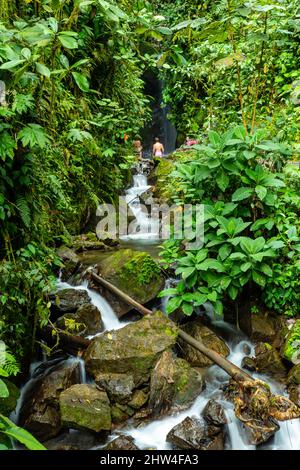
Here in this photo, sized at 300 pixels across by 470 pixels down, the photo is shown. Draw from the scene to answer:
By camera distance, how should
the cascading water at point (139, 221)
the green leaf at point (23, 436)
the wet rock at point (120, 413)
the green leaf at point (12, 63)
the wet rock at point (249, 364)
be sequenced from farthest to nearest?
1. the cascading water at point (139, 221)
2. the wet rock at point (249, 364)
3. the wet rock at point (120, 413)
4. the green leaf at point (12, 63)
5. the green leaf at point (23, 436)

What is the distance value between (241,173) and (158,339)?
235cm

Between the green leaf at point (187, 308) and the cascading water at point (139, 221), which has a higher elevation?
A: the cascading water at point (139, 221)

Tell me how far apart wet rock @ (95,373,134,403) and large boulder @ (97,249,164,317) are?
1323 mm

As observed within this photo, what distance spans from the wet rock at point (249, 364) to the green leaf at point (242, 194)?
2032mm

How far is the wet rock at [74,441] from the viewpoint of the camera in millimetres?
3814

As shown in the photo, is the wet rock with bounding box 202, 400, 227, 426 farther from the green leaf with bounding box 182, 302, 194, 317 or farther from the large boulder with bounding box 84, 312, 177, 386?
the green leaf with bounding box 182, 302, 194, 317

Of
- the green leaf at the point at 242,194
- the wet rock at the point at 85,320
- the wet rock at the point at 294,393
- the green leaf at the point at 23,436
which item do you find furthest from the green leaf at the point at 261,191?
the green leaf at the point at 23,436

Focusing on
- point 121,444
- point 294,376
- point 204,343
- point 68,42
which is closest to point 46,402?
point 121,444

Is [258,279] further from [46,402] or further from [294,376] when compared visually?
[46,402]

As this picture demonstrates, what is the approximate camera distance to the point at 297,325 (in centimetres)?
459

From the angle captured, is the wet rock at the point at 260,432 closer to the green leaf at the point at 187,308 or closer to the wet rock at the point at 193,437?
the wet rock at the point at 193,437

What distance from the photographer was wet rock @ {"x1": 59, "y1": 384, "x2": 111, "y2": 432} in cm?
379
